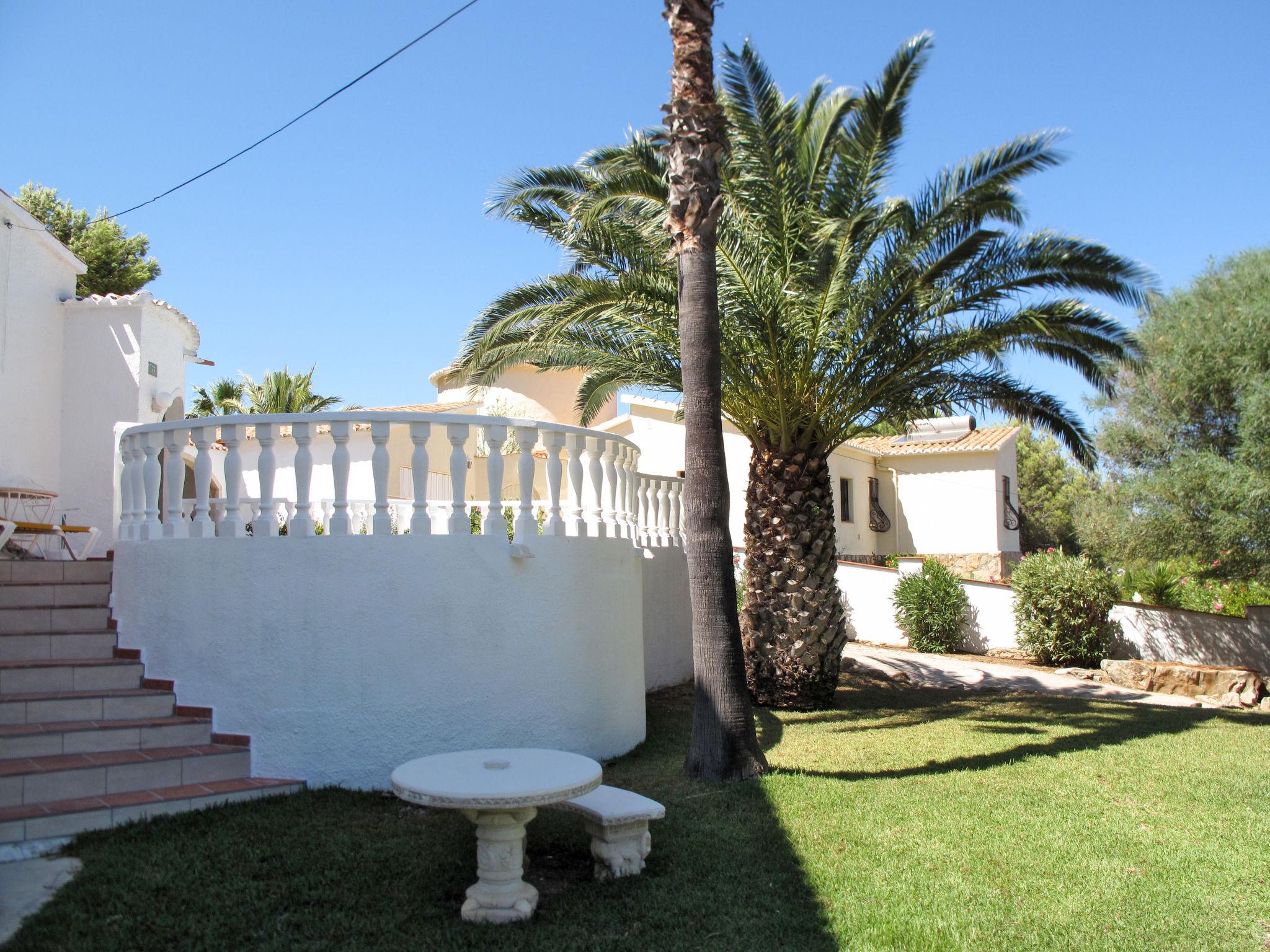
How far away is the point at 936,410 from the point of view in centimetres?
1197

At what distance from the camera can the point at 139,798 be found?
18.9 ft

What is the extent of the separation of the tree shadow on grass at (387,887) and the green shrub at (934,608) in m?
12.2

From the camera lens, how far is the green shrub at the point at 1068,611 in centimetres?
1608

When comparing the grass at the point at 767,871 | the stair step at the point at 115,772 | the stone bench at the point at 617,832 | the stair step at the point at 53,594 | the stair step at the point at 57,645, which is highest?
the stair step at the point at 53,594

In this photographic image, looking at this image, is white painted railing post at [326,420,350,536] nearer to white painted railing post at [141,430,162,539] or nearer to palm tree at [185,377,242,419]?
white painted railing post at [141,430,162,539]

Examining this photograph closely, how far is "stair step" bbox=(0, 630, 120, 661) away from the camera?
6.82 meters

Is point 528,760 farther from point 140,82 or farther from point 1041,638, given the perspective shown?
point 1041,638

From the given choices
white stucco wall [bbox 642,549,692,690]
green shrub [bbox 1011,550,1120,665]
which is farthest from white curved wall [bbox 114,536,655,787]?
green shrub [bbox 1011,550,1120,665]

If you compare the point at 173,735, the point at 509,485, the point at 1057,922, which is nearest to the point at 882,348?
the point at 1057,922

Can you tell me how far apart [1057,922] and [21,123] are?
43.1 ft

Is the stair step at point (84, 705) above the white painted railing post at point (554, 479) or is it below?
below

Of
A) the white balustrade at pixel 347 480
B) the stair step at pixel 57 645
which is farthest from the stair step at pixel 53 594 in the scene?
the white balustrade at pixel 347 480

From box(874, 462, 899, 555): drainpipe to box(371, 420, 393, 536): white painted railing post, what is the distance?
2275cm

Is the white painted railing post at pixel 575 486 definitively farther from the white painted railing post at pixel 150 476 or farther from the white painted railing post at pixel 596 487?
the white painted railing post at pixel 150 476
